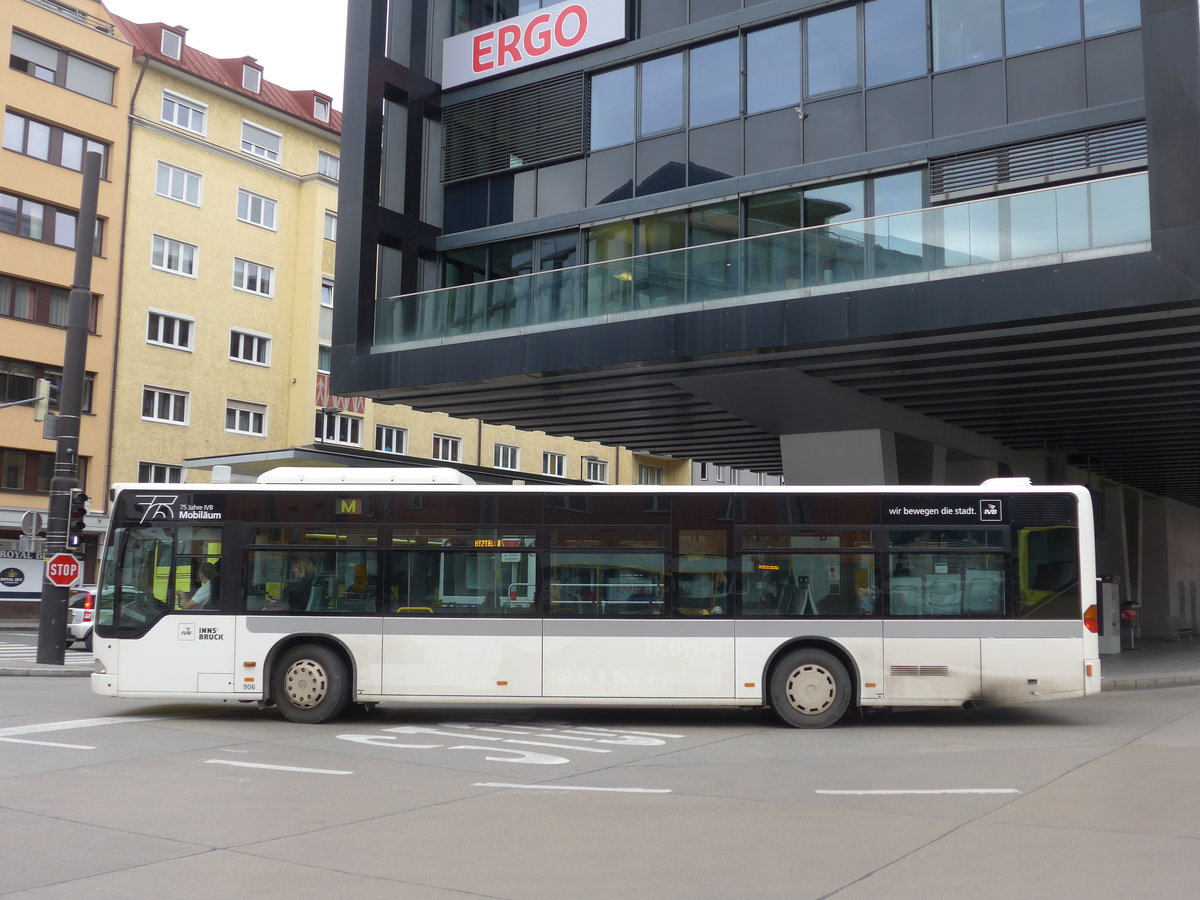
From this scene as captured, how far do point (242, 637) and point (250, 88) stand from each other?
138ft

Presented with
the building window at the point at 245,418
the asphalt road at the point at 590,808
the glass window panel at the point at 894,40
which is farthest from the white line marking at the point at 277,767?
the building window at the point at 245,418

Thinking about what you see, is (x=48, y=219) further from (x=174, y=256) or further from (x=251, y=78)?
(x=251, y=78)

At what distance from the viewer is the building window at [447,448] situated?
53656 mm

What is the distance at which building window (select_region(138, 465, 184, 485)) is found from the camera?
42.5 meters

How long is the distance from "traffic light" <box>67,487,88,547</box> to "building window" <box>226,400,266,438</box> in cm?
2505

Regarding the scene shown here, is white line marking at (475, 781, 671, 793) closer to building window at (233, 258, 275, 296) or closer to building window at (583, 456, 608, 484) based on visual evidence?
building window at (233, 258, 275, 296)

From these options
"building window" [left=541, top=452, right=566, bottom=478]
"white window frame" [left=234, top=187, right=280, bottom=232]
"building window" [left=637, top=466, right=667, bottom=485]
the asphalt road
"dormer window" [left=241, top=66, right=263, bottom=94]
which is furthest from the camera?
"building window" [left=637, top=466, right=667, bottom=485]

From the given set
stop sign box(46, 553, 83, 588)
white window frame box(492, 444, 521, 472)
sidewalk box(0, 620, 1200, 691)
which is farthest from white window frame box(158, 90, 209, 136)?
stop sign box(46, 553, 83, 588)

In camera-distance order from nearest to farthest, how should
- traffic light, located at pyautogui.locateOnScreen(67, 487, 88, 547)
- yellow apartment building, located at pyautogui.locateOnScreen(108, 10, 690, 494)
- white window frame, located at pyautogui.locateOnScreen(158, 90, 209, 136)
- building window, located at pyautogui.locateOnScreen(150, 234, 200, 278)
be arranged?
1. traffic light, located at pyautogui.locateOnScreen(67, 487, 88, 547)
2. yellow apartment building, located at pyautogui.locateOnScreen(108, 10, 690, 494)
3. building window, located at pyautogui.locateOnScreen(150, 234, 200, 278)
4. white window frame, located at pyautogui.locateOnScreen(158, 90, 209, 136)

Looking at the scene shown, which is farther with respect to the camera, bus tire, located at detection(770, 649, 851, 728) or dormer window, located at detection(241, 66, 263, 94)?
dormer window, located at detection(241, 66, 263, 94)

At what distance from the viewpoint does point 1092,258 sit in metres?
16.3

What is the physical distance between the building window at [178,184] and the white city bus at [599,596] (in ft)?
111

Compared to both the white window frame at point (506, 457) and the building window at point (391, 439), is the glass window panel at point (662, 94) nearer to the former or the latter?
the building window at point (391, 439)

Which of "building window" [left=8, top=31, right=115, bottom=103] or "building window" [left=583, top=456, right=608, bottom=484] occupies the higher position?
"building window" [left=8, top=31, right=115, bottom=103]
